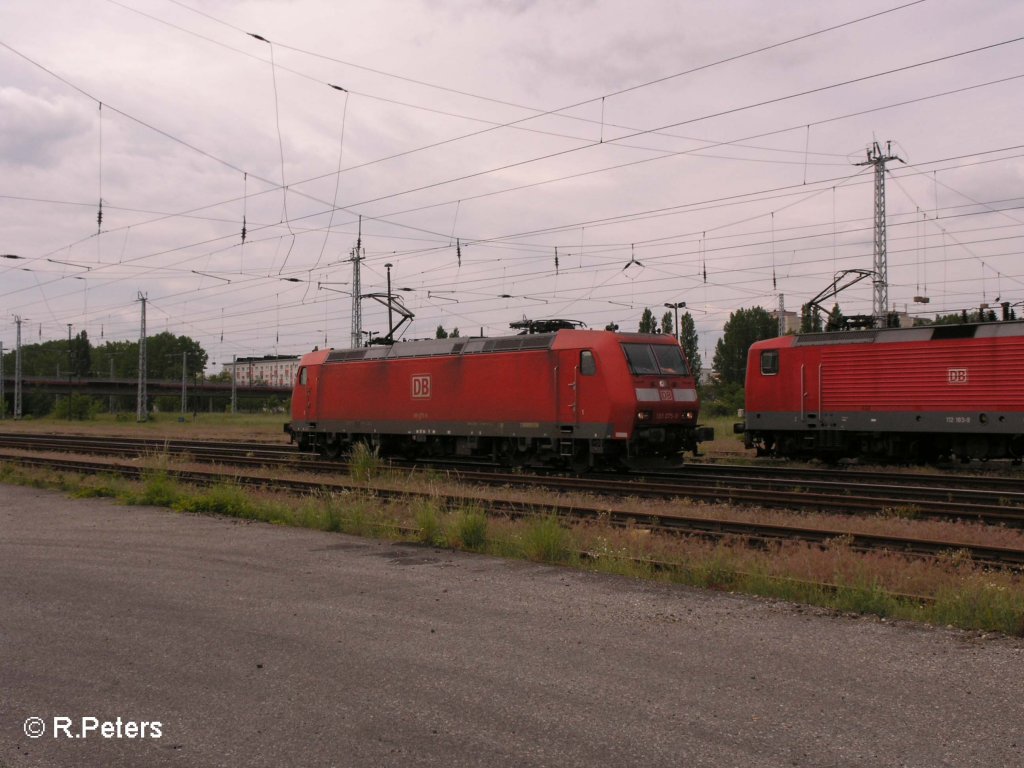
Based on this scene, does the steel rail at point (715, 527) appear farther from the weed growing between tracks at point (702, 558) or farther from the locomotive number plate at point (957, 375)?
the locomotive number plate at point (957, 375)

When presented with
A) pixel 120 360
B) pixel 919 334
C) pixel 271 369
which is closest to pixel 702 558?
pixel 919 334

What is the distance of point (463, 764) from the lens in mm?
4551

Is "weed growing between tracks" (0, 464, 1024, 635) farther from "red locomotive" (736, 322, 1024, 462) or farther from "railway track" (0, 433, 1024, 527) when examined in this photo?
"red locomotive" (736, 322, 1024, 462)

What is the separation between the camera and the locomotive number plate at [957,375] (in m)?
20.5

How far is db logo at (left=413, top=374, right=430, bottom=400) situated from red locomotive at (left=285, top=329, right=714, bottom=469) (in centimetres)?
3

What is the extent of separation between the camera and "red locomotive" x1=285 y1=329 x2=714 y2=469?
19406 millimetres

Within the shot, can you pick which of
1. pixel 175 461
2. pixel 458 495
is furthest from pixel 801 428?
pixel 175 461

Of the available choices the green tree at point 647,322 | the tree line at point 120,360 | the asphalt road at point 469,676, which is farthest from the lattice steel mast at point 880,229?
the tree line at point 120,360

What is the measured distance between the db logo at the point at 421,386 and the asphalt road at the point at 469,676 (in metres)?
14.0

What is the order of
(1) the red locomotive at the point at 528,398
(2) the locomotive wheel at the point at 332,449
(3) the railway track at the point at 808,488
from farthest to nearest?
1. (2) the locomotive wheel at the point at 332,449
2. (1) the red locomotive at the point at 528,398
3. (3) the railway track at the point at 808,488

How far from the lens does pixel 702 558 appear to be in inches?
384

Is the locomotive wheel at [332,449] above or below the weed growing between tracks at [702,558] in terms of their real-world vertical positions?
above

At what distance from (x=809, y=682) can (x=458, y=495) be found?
988cm

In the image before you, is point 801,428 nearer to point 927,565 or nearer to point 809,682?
point 927,565
